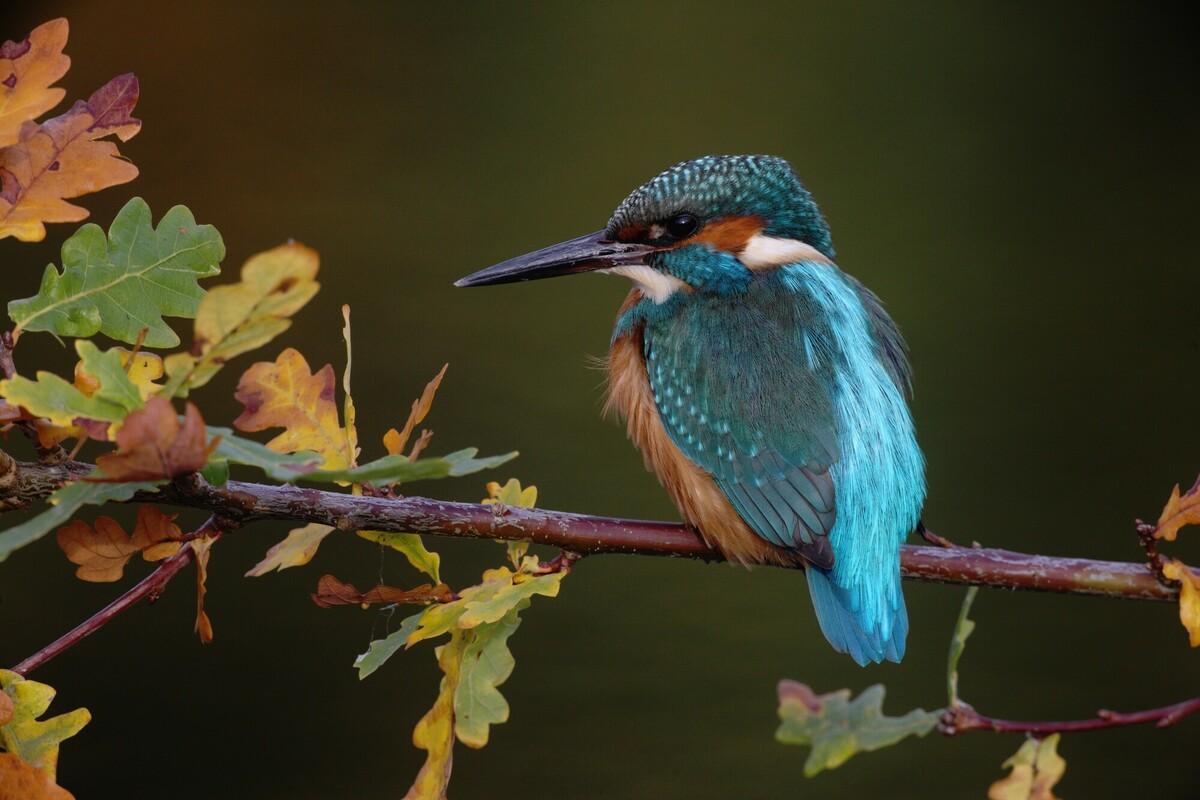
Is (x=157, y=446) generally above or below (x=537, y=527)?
above

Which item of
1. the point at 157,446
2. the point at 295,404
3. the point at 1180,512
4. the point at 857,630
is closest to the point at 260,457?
the point at 157,446

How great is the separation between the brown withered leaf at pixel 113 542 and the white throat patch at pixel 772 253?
0.71 meters

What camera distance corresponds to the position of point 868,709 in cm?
57

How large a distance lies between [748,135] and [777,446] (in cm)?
169

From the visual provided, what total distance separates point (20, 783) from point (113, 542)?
7.0 inches

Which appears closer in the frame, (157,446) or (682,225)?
(157,446)

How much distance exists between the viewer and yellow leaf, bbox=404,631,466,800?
2.46ft

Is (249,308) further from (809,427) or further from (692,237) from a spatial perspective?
(692,237)

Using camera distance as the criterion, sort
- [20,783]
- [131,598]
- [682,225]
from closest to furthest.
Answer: [20,783] < [131,598] < [682,225]

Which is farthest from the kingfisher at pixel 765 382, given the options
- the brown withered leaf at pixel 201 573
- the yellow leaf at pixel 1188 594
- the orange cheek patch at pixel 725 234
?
the brown withered leaf at pixel 201 573

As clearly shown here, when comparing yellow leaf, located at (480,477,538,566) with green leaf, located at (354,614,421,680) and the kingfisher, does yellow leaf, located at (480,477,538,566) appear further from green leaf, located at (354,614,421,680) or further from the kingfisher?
the kingfisher

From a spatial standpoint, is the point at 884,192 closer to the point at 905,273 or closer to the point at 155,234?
the point at 905,273

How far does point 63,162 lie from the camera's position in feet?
2.35

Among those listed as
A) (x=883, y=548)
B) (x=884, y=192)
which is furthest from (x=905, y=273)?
(x=883, y=548)
